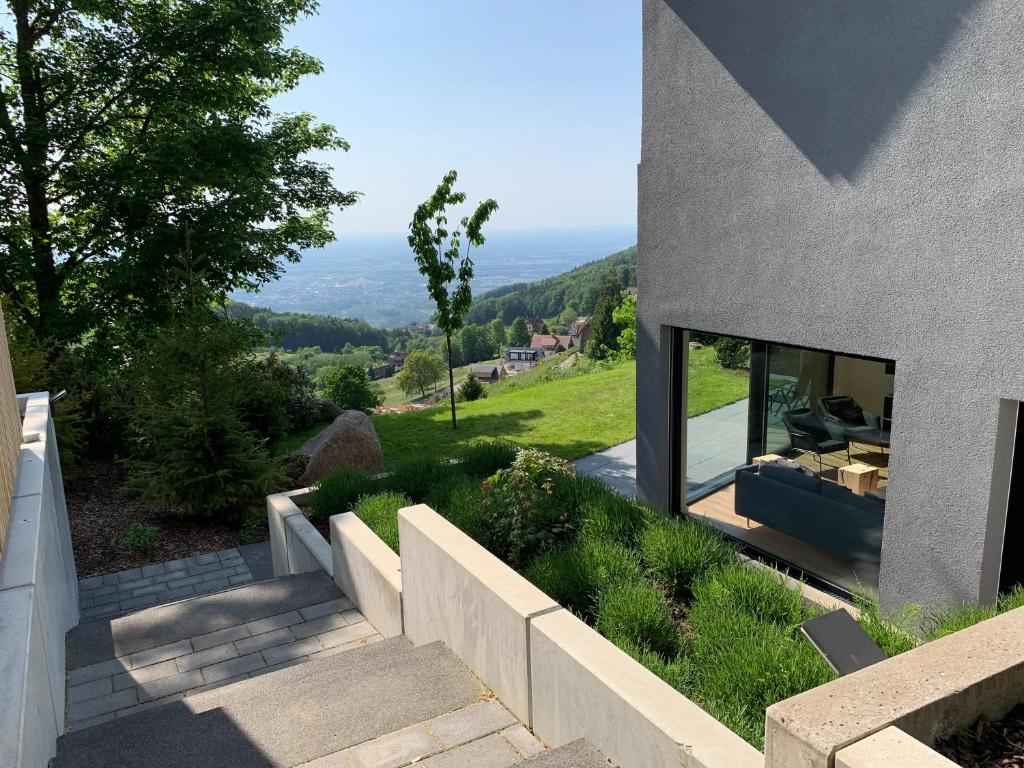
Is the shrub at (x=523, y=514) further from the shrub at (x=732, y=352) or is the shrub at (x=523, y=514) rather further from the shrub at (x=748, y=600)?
the shrub at (x=732, y=352)

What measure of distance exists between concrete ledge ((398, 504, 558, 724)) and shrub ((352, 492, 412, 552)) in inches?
37.4

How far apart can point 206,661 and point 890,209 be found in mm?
5863

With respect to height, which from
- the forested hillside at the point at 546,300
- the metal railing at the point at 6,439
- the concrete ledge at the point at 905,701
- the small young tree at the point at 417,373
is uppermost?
the metal railing at the point at 6,439

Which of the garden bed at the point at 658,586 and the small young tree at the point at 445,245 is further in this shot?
the small young tree at the point at 445,245

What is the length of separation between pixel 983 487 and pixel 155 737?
5190 millimetres

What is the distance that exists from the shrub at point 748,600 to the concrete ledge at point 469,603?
0.97 metres

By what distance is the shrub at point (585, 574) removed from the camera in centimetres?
437

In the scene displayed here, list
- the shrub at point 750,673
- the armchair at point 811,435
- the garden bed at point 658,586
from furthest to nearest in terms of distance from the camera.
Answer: the armchair at point 811,435 < the garden bed at point 658,586 < the shrub at point 750,673

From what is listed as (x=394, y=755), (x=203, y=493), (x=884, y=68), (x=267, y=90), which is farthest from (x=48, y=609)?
(x=267, y=90)

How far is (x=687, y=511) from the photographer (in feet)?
25.3

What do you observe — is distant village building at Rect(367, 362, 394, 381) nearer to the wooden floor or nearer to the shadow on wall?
the wooden floor

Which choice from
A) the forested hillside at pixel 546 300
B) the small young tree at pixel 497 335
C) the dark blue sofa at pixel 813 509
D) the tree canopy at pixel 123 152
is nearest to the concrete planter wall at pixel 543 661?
the dark blue sofa at pixel 813 509

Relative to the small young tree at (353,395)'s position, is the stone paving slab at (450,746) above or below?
above

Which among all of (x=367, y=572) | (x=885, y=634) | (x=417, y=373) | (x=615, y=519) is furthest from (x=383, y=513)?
(x=417, y=373)
